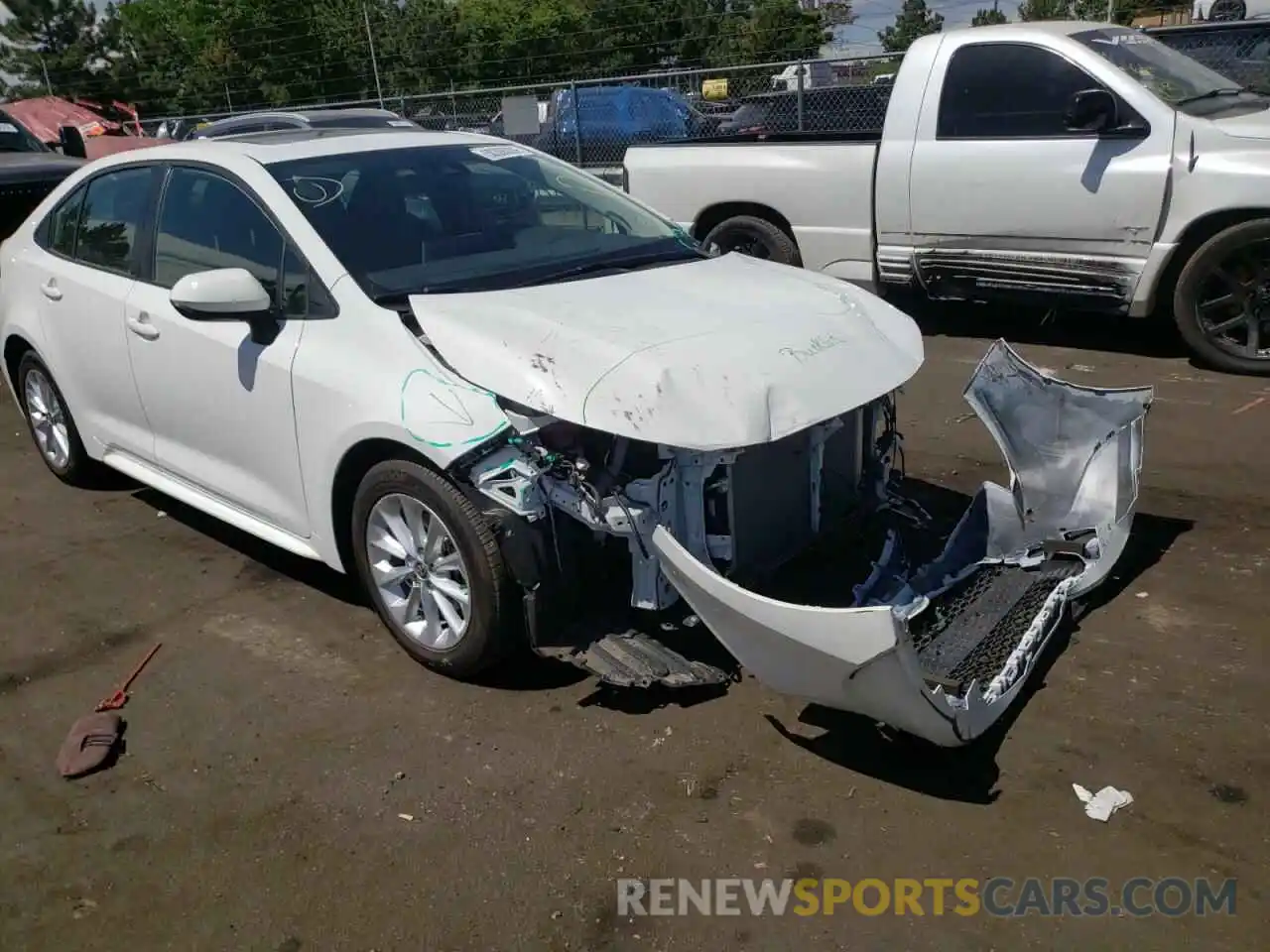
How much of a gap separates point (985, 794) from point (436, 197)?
2.86 metres

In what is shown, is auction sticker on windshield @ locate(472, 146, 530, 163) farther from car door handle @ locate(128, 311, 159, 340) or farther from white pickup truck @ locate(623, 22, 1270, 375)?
white pickup truck @ locate(623, 22, 1270, 375)

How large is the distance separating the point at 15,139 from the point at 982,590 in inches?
446

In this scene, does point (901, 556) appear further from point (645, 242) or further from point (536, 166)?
point (536, 166)

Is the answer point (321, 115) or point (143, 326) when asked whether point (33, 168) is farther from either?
point (143, 326)

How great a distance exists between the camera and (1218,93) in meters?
7.14

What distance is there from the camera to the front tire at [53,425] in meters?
5.61

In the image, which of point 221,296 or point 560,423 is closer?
point 560,423

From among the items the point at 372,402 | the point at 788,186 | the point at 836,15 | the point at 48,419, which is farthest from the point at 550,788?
the point at 836,15

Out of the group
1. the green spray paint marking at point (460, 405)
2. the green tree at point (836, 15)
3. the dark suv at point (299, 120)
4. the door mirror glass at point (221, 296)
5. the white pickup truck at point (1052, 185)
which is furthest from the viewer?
the green tree at point (836, 15)

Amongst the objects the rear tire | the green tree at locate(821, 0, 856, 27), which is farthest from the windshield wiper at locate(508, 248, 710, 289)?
the green tree at locate(821, 0, 856, 27)

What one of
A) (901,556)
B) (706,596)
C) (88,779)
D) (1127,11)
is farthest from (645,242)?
(1127,11)

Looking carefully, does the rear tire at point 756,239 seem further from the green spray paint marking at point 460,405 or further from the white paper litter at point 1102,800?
the white paper litter at point 1102,800

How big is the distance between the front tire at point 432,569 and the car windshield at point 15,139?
9.84 m

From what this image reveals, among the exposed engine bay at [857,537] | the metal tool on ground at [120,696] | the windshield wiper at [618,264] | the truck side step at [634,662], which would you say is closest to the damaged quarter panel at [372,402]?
the exposed engine bay at [857,537]
